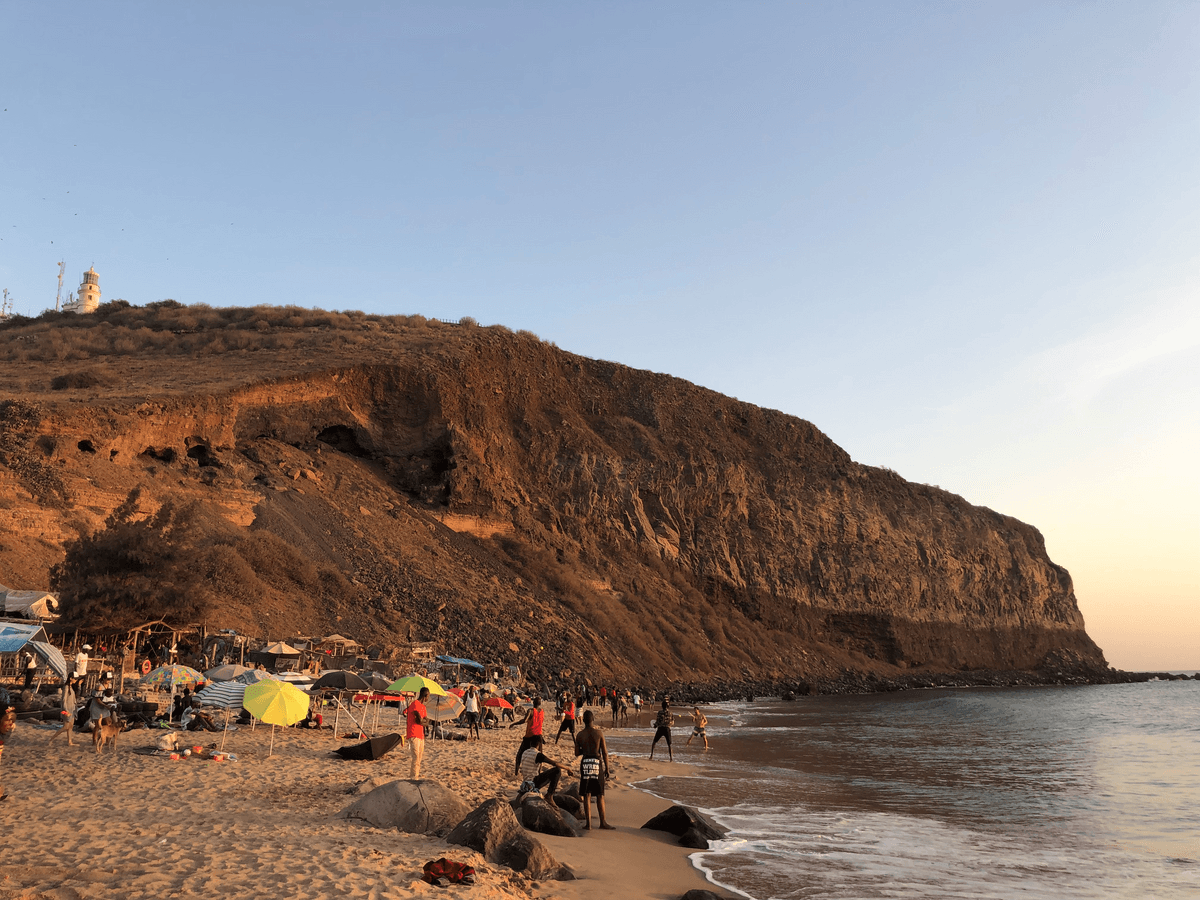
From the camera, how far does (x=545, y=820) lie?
34.8 ft

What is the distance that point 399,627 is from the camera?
38.3 metres

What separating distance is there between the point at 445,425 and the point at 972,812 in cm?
4363

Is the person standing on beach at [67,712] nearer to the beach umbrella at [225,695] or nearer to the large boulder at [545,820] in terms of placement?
the beach umbrella at [225,695]

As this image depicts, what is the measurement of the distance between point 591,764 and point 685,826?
5.16 ft

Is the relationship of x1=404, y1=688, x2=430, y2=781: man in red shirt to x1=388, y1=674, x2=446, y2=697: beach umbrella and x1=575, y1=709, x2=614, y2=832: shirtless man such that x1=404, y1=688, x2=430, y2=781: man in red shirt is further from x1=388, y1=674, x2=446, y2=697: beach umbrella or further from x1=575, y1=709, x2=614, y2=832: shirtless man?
x1=388, y1=674, x2=446, y2=697: beach umbrella

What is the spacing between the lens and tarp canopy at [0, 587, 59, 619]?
84.4ft

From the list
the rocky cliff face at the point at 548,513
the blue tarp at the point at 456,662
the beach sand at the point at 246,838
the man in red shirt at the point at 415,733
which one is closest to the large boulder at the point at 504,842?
the beach sand at the point at 246,838

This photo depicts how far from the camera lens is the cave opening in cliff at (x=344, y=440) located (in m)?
52.3

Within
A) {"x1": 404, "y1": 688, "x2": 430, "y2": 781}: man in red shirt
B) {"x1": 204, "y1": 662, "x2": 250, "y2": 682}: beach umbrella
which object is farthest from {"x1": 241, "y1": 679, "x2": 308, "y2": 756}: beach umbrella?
{"x1": 204, "y1": 662, "x2": 250, "y2": 682}: beach umbrella

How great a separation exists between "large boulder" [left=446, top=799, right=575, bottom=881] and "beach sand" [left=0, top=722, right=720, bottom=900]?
16 cm

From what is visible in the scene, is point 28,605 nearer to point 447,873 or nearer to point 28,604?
point 28,604

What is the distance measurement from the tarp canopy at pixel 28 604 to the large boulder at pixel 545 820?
2207 centimetres

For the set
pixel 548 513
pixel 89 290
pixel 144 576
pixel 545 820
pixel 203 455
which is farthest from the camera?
pixel 89 290

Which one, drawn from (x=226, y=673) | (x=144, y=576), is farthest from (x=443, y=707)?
(x=144, y=576)
